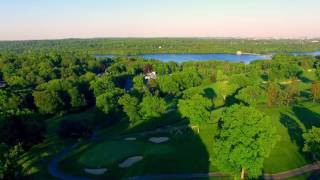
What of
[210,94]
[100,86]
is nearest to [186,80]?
[210,94]

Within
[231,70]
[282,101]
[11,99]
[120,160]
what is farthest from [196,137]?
[231,70]

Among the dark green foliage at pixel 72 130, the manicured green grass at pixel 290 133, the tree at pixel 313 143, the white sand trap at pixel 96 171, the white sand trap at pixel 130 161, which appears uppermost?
the tree at pixel 313 143

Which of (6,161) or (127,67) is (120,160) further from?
(127,67)

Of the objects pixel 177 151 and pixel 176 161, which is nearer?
pixel 176 161

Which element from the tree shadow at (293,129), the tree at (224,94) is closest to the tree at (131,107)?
the tree shadow at (293,129)

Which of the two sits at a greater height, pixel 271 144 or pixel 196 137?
pixel 271 144

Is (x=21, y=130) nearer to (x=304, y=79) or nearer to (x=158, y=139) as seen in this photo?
(x=158, y=139)

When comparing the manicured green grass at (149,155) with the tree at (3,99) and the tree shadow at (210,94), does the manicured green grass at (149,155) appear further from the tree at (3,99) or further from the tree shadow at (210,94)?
the tree shadow at (210,94)
